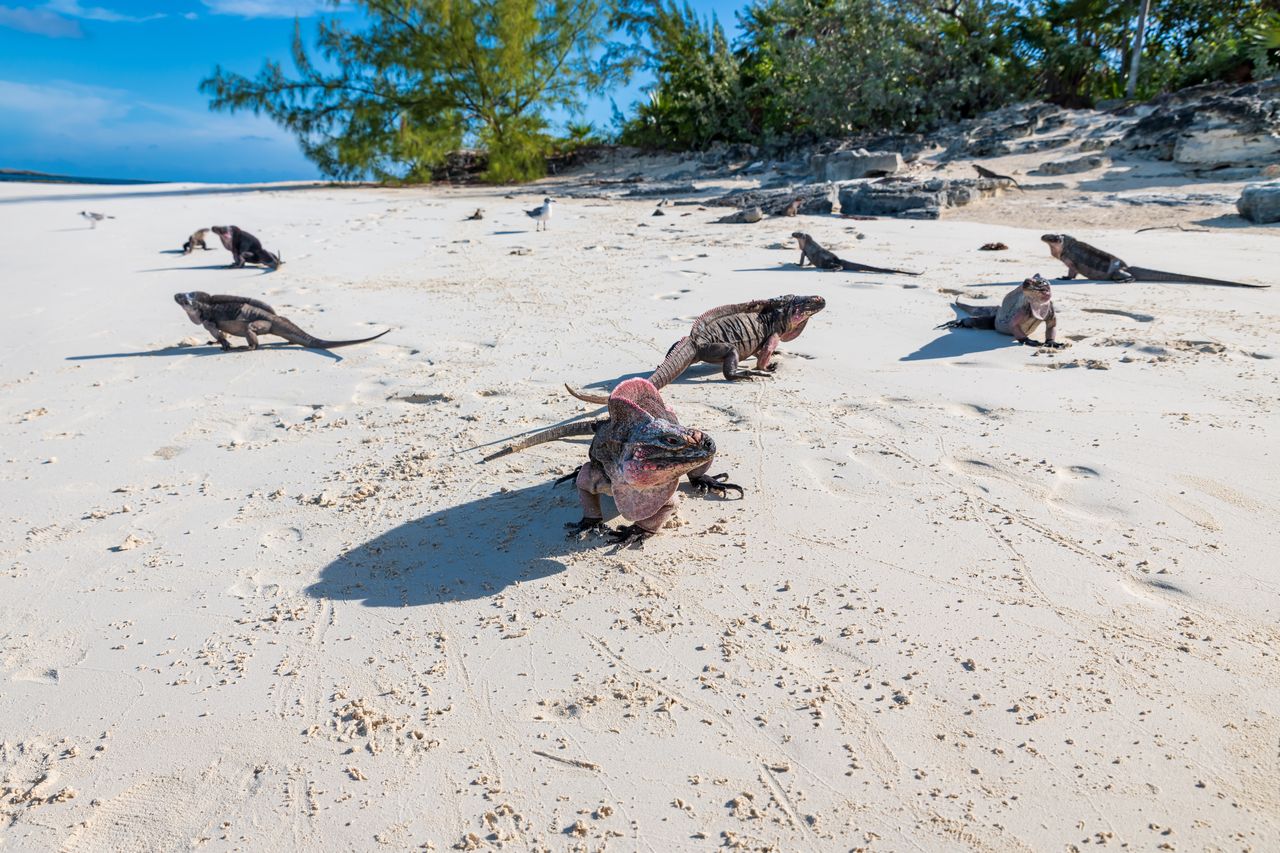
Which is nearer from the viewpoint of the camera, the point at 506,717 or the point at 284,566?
the point at 506,717

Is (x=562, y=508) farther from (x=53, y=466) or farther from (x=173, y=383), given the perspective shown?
(x=173, y=383)

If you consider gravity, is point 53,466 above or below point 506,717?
above

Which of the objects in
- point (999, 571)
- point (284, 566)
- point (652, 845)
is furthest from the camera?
point (284, 566)

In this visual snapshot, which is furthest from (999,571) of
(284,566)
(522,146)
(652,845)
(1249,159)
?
(522,146)

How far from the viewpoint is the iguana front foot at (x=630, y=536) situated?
2.83 m

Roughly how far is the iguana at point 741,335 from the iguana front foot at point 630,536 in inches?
66.6

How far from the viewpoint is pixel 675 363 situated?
4488 millimetres

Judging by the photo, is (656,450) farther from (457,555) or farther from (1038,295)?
(1038,295)

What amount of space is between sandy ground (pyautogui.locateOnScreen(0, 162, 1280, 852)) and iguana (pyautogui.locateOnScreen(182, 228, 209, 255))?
4.44m

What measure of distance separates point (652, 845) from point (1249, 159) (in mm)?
12762

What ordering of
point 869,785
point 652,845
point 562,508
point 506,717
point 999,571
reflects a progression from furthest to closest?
1. point 562,508
2. point 999,571
3. point 506,717
4. point 869,785
5. point 652,845

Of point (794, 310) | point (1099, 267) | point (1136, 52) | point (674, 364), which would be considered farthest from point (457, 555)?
point (1136, 52)

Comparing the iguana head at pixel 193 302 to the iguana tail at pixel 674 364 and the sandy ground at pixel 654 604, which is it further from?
the iguana tail at pixel 674 364

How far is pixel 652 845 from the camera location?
1708 mm
